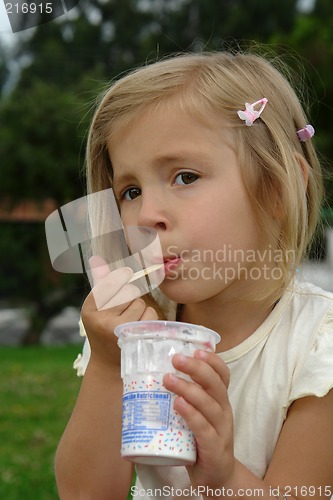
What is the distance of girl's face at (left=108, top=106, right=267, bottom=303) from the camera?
172 cm

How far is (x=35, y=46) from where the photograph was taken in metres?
18.6

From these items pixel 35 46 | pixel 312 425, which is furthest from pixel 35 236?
pixel 312 425

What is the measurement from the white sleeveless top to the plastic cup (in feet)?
1.46

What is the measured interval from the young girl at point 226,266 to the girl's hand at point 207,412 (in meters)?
0.08

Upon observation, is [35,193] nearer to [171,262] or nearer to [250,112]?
[250,112]

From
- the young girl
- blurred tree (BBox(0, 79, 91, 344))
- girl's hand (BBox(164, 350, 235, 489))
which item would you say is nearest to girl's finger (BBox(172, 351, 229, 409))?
girl's hand (BBox(164, 350, 235, 489))

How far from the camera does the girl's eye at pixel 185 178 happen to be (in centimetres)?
176

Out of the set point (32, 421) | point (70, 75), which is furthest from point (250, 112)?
point (70, 75)

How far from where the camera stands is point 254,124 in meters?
1.88

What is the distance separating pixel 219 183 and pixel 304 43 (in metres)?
15.0

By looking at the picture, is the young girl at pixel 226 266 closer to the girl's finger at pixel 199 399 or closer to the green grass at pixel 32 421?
the girl's finger at pixel 199 399

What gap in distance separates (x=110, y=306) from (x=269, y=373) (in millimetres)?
472

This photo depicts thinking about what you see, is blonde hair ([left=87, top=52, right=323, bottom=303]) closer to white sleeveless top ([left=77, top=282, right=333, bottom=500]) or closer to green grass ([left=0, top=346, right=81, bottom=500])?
white sleeveless top ([left=77, top=282, right=333, bottom=500])

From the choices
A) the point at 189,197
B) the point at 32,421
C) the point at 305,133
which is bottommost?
the point at 32,421
